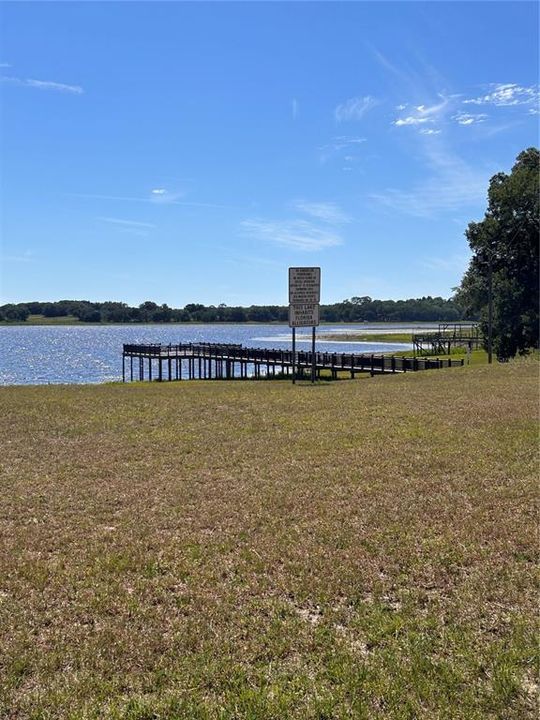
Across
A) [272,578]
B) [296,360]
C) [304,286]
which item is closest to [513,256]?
[296,360]

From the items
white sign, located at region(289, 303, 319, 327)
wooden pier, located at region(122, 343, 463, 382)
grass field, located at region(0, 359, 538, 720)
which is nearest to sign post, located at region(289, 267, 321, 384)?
white sign, located at region(289, 303, 319, 327)

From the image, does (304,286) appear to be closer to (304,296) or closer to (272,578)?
(304,296)

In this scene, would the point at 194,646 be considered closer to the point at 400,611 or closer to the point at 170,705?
the point at 170,705

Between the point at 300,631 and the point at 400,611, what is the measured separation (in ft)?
2.56

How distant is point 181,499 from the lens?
7148mm

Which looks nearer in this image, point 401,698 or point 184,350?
point 401,698

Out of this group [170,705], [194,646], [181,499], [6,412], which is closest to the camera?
[170,705]

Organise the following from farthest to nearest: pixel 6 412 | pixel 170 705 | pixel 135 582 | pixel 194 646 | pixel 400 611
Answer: pixel 6 412 → pixel 135 582 → pixel 400 611 → pixel 194 646 → pixel 170 705

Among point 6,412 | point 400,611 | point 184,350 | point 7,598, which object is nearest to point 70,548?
point 7,598

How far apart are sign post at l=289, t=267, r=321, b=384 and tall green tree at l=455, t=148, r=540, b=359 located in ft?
65.2

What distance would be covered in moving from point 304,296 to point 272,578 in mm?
21082

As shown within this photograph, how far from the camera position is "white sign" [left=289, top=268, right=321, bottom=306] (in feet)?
82.3

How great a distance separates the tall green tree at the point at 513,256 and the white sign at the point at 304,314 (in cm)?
1990

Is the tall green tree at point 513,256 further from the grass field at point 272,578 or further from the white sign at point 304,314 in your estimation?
the grass field at point 272,578
